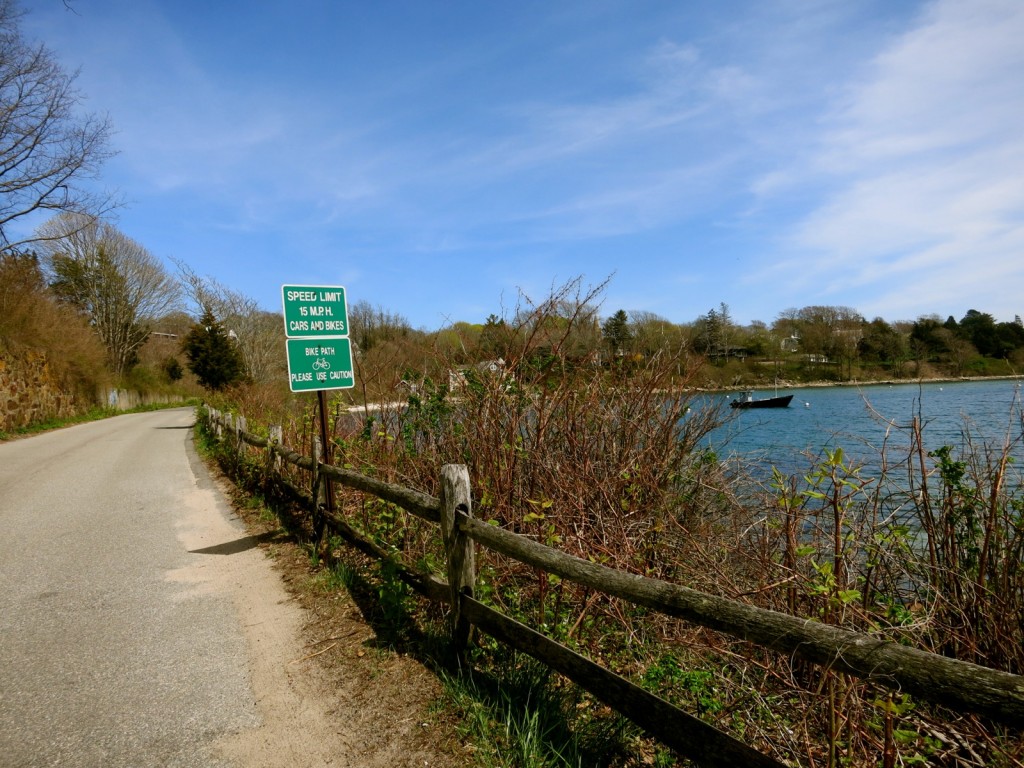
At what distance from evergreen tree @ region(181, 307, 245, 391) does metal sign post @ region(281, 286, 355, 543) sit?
25.0 metres

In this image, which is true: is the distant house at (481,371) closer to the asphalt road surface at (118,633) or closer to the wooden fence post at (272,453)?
the asphalt road surface at (118,633)

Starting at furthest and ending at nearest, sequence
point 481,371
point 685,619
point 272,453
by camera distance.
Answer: point 272,453, point 481,371, point 685,619

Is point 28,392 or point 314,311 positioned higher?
point 314,311

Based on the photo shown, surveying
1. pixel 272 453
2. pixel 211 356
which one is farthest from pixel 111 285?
pixel 272 453

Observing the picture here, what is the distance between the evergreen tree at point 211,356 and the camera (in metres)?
29.7

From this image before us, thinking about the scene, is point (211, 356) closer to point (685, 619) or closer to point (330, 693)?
point (330, 693)

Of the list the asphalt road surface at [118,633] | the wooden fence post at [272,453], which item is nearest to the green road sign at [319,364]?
the asphalt road surface at [118,633]

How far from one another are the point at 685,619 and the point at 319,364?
525 cm

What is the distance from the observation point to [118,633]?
4.66m

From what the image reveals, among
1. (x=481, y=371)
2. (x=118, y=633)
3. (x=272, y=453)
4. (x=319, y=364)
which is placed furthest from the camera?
(x=272, y=453)

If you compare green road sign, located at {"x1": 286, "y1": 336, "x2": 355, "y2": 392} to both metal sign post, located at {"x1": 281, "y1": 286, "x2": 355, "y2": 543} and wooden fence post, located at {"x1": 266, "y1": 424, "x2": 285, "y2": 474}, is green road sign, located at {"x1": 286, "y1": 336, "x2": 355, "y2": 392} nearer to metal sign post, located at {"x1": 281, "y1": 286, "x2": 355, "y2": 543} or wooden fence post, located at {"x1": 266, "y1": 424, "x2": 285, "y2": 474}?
metal sign post, located at {"x1": 281, "y1": 286, "x2": 355, "y2": 543}

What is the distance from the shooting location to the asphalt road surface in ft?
10.8

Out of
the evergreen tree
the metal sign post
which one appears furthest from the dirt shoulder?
the evergreen tree

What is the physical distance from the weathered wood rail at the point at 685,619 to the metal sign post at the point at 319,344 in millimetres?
2363
